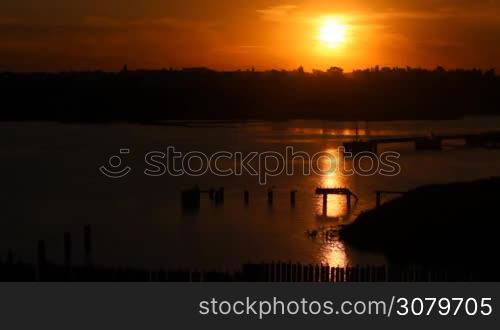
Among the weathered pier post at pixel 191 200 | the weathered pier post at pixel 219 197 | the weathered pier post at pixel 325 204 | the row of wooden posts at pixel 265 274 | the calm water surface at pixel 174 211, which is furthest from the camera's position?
the weathered pier post at pixel 219 197

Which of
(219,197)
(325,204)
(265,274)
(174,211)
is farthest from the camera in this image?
(219,197)

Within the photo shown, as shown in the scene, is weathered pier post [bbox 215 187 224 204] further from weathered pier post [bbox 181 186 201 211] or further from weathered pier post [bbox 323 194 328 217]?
weathered pier post [bbox 323 194 328 217]

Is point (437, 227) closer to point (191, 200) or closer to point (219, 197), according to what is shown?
point (191, 200)

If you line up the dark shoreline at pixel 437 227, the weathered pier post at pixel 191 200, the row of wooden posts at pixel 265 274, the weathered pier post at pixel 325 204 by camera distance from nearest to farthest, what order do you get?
the row of wooden posts at pixel 265 274, the dark shoreline at pixel 437 227, the weathered pier post at pixel 325 204, the weathered pier post at pixel 191 200

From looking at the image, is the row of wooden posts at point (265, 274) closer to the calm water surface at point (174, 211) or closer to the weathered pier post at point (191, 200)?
the calm water surface at point (174, 211)

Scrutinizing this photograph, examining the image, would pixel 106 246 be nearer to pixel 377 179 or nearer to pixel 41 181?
pixel 41 181

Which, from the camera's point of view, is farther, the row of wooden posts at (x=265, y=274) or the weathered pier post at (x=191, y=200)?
the weathered pier post at (x=191, y=200)

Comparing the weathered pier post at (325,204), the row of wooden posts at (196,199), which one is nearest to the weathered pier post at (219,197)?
the row of wooden posts at (196,199)

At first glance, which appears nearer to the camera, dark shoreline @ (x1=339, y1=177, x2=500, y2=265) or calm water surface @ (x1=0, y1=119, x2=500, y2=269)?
dark shoreline @ (x1=339, y1=177, x2=500, y2=265)

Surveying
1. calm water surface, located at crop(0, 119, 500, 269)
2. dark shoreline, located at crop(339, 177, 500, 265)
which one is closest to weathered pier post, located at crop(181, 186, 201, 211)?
calm water surface, located at crop(0, 119, 500, 269)

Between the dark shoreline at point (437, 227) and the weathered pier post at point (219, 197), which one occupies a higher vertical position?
the dark shoreline at point (437, 227)

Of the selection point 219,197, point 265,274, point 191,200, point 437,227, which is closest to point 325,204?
point 219,197

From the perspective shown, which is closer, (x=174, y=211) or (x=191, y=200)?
(x=174, y=211)

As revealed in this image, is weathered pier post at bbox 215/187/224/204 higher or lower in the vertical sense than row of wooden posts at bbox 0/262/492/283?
lower
